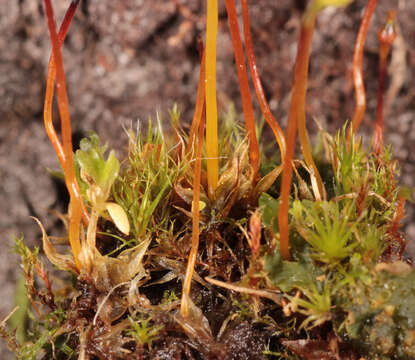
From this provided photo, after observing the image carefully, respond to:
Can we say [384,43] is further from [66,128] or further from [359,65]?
[66,128]

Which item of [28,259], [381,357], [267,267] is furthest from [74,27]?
[381,357]

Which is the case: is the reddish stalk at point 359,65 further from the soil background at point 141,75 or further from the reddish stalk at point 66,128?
the reddish stalk at point 66,128

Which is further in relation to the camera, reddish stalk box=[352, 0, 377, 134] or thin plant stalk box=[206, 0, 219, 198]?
reddish stalk box=[352, 0, 377, 134]

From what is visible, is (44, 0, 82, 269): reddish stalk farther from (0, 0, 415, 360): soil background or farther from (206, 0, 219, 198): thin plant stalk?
(0, 0, 415, 360): soil background

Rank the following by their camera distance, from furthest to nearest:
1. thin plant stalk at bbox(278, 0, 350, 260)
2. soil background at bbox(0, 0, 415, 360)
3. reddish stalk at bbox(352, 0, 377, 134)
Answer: soil background at bbox(0, 0, 415, 360), reddish stalk at bbox(352, 0, 377, 134), thin plant stalk at bbox(278, 0, 350, 260)

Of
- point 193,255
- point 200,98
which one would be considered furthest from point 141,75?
point 193,255

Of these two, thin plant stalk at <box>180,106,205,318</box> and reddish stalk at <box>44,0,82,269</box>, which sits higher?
reddish stalk at <box>44,0,82,269</box>

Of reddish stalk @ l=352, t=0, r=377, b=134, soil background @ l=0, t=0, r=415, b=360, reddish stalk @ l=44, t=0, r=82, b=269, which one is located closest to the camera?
reddish stalk @ l=44, t=0, r=82, b=269

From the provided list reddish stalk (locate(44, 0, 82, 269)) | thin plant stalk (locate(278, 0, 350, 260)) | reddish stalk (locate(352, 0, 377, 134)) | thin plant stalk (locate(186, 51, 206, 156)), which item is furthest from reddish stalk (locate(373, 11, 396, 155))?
reddish stalk (locate(44, 0, 82, 269))

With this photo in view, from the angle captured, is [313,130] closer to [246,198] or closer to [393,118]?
[393,118]
